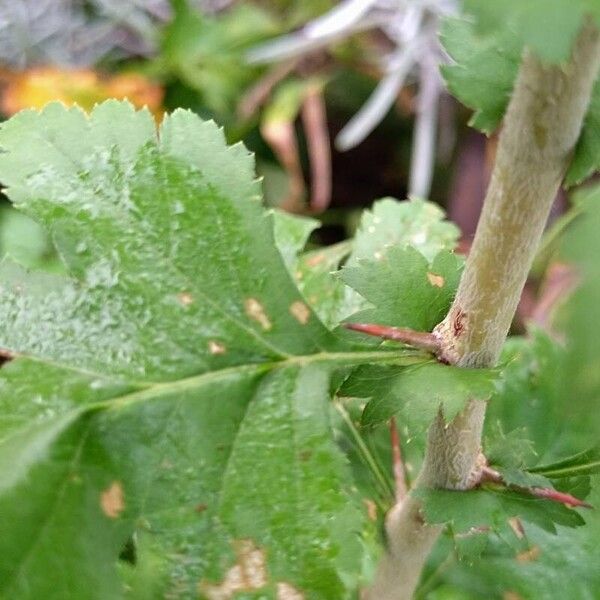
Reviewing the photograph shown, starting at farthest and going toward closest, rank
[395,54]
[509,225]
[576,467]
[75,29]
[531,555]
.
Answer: [75,29] → [395,54] → [531,555] → [576,467] → [509,225]

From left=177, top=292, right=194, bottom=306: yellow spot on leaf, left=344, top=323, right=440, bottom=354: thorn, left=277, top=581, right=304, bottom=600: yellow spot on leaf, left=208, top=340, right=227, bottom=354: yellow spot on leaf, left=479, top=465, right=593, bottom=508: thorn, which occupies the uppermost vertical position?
left=344, top=323, right=440, bottom=354: thorn

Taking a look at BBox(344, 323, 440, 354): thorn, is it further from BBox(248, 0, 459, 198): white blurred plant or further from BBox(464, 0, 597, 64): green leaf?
BBox(248, 0, 459, 198): white blurred plant

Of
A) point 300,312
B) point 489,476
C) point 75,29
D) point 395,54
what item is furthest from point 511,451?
point 75,29

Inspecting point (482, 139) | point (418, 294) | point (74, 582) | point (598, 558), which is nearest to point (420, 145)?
point (482, 139)

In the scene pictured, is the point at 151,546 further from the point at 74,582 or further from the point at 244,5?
the point at 244,5

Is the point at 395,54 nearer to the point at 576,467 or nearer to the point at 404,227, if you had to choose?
the point at 404,227

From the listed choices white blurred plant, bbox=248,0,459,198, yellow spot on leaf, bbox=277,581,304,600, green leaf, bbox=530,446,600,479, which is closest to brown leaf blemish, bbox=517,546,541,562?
green leaf, bbox=530,446,600,479
